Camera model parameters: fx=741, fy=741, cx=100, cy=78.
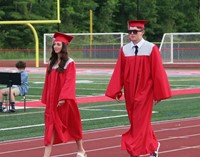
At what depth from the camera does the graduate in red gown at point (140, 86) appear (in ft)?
32.7

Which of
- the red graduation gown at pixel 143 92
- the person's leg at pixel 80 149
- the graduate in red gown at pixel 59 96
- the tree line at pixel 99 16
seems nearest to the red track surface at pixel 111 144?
the person's leg at pixel 80 149

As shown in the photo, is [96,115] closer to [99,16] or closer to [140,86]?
[140,86]

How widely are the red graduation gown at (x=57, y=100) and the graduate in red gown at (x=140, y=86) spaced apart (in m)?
0.67

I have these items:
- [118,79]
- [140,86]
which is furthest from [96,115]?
[140,86]

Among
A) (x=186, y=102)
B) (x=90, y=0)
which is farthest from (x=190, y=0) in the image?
(x=186, y=102)

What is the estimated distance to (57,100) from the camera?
1041cm

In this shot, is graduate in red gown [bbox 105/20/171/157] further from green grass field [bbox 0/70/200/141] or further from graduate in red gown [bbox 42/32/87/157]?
green grass field [bbox 0/70/200/141]

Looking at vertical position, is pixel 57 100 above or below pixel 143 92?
below

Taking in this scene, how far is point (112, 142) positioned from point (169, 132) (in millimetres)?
1655

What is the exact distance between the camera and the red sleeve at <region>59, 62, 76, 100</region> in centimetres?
1027

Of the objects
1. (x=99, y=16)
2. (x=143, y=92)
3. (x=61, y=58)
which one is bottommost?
(x=143, y=92)

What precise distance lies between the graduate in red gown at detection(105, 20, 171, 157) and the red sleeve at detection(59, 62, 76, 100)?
62cm

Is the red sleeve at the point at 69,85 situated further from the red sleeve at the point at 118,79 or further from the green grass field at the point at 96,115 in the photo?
the green grass field at the point at 96,115

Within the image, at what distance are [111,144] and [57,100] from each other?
2.31 metres
